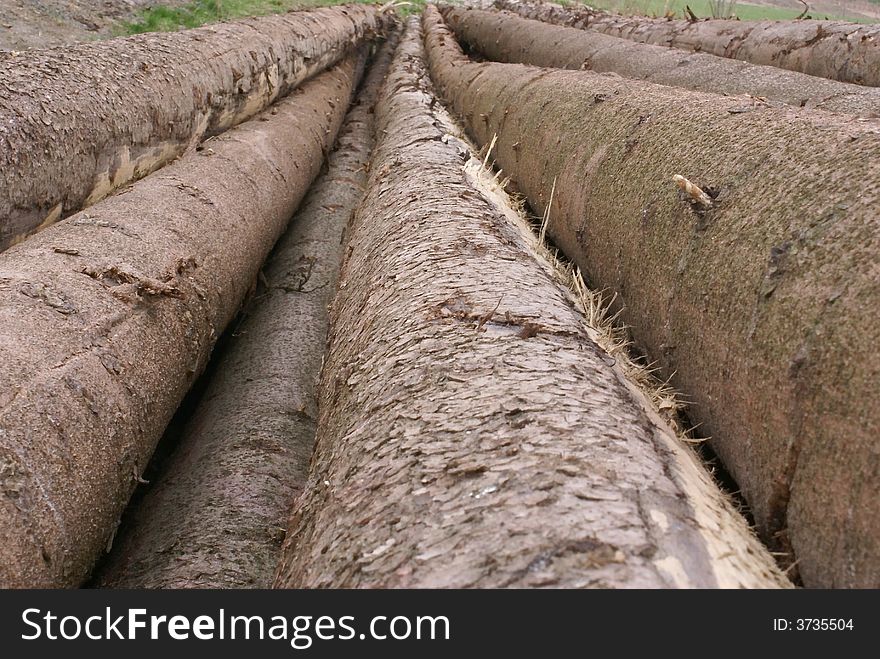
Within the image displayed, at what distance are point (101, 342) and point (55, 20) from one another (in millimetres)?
7468

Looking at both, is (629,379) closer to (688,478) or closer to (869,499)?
(688,478)

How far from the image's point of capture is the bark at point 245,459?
2.13 m

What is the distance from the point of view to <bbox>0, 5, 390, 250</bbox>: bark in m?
2.96

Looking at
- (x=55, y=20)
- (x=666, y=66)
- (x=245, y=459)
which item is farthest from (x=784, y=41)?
(x=55, y=20)

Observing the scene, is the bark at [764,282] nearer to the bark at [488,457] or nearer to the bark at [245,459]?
the bark at [488,457]

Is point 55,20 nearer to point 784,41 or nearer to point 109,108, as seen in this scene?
point 109,108

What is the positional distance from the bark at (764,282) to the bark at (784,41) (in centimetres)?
268

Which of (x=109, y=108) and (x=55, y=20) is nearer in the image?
(x=109, y=108)

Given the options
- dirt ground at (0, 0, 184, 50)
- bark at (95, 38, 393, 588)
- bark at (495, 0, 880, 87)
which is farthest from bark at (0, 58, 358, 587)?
dirt ground at (0, 0, 184, 50)

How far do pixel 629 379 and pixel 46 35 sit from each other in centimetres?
800

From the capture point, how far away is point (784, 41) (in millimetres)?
5492

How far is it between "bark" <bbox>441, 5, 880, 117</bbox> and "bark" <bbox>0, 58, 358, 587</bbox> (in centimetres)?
209

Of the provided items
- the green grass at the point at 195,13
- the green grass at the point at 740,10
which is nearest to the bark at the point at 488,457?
the green grass at the point at 195,13
